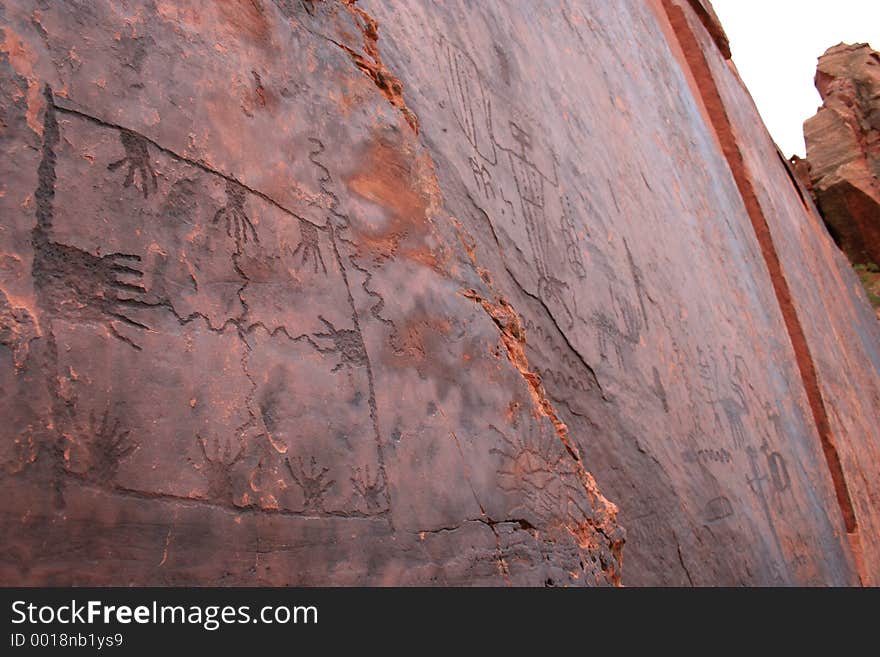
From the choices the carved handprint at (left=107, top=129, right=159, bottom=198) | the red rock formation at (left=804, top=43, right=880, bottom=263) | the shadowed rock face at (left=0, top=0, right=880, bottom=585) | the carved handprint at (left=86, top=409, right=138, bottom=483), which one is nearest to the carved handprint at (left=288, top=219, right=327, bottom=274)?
the shadowed rock face at (left=0, top=0, right=880, bottom=585)

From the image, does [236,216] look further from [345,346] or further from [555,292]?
[555,292]

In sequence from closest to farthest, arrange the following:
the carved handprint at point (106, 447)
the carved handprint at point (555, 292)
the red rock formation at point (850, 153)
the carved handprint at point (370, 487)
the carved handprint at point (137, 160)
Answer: the carved handprint at point (106, 447) → the carved handprint at point (137, 160) → the carved handprint at point (370, 487) → the carved handprint at point (555, 292) → the red rock formation at point (850, 153)

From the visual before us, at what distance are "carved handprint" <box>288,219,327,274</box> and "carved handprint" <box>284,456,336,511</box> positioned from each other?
267mm

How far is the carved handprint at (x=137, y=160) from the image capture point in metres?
0.98

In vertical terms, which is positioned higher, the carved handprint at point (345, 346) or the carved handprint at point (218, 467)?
the carved handprint at point (345, 346)

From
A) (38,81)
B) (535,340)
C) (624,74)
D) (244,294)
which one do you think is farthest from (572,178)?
(38,81)

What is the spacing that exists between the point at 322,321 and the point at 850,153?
925cm

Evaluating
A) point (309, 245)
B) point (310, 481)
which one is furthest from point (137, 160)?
point (310, 481)

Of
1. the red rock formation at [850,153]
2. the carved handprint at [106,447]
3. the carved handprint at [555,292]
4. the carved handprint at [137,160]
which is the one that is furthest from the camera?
the red rock formation at [850,153]

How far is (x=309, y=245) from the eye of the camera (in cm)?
118

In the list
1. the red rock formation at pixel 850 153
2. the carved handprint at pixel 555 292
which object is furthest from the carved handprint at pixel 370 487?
the red rock formation at pixel 850 153

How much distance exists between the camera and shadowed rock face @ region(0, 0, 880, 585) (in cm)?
88

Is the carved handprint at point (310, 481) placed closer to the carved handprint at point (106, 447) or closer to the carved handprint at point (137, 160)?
the carved handprint at point (106, 447)

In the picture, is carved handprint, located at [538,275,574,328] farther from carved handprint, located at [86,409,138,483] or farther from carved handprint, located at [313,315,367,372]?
carved handprint, located at [86,409,138,483]
